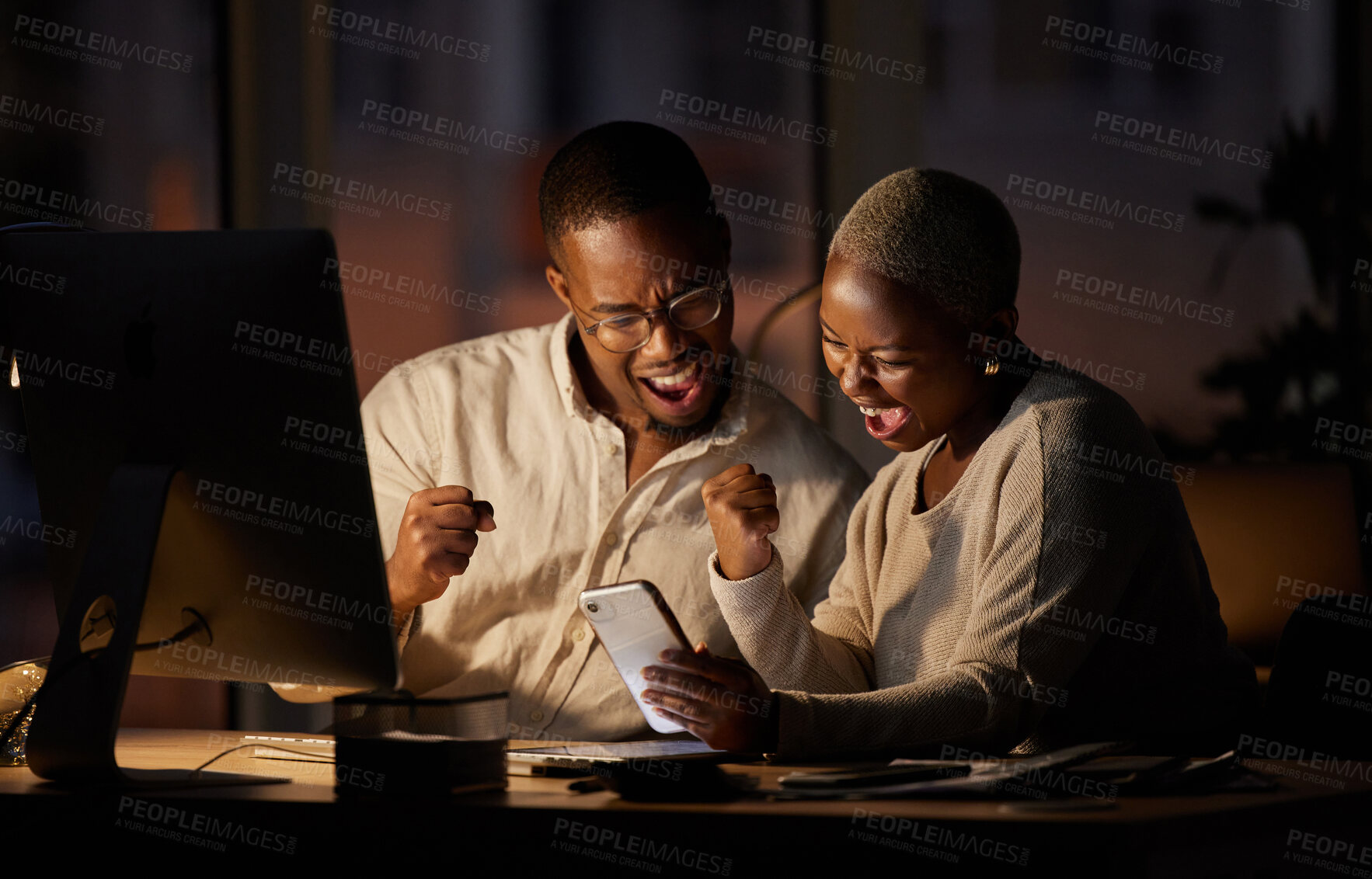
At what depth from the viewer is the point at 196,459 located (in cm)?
115

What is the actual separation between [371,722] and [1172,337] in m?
2.74

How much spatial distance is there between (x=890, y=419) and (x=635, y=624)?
46cm

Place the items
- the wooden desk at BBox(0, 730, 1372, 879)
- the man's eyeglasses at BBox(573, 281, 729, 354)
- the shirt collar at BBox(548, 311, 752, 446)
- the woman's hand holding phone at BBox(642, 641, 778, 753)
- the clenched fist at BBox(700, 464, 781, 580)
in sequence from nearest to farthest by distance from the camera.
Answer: the wooden desk at BBox(0, 730, 1372, 879) → the woman's hand holding phone at BBox(642, 641, 778, 753) → the clenched fist at BBox(700, 464, 781, 580) → the man's eyeglasses at BBox(573, 281, 729, 354) → the shirt collar at BBox(548, 311, 752, 446)

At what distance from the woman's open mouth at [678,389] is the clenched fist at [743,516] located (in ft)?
1.28

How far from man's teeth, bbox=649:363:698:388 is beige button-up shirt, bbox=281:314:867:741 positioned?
0.12 m

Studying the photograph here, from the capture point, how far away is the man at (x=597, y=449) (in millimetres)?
1885

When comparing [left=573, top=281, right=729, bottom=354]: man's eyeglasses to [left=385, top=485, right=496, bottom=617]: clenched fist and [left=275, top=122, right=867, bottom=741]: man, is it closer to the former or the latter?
[left=275, top=122, right=867, bottom=741]: man

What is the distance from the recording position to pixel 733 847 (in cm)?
91

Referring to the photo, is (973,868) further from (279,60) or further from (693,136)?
(279,60)

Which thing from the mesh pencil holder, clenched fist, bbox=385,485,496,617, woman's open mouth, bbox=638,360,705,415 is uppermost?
woman's open mouth, bbox=638,360,705,415

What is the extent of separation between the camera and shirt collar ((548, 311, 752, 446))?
202 cm

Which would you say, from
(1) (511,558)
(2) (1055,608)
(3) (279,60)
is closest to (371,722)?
(2) (1055,608)

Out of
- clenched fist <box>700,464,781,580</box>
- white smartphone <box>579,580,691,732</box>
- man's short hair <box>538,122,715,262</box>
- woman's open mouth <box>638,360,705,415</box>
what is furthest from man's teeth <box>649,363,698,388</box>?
white smartphone <box>579,580,691,732</box>

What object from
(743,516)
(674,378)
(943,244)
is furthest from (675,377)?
(943,244)
